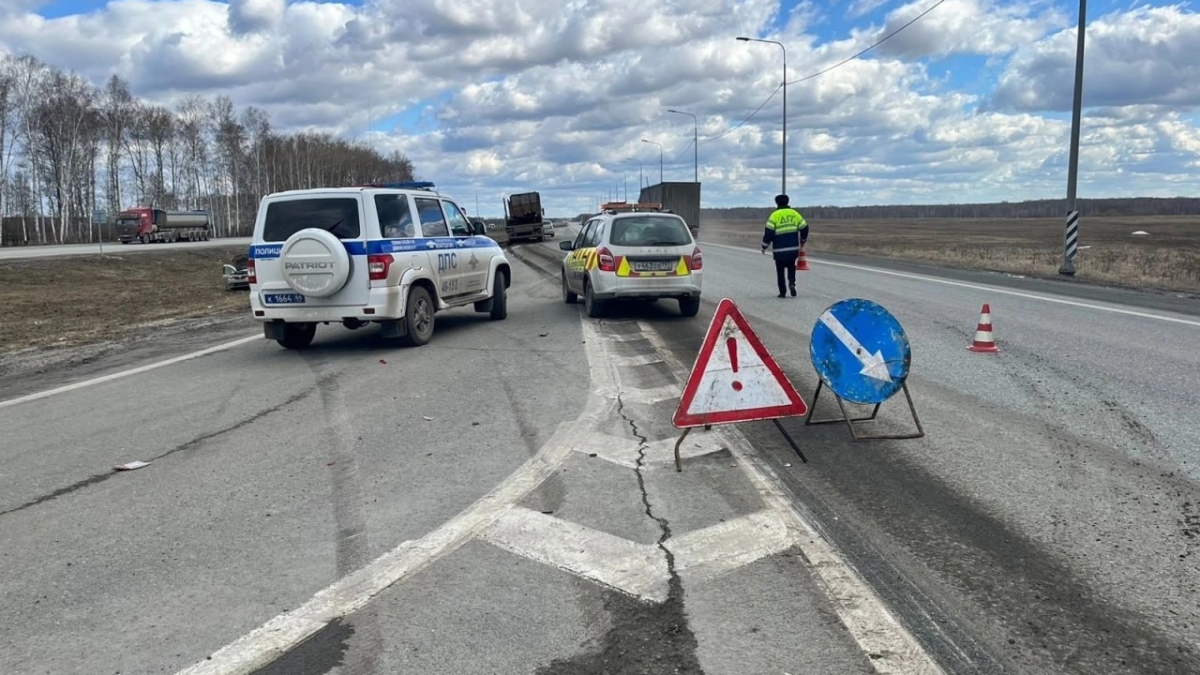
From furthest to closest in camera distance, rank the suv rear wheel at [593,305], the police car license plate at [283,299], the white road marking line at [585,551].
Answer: the suv rear wheel at [593,305]
the police car license plate at [283,299]
the white road marking line at [585,551]

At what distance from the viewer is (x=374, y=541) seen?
Result: 4.40m

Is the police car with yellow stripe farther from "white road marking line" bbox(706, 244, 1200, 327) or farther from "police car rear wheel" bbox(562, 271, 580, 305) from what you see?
"white road marking line" bbox(706, 244, 1200, 327)

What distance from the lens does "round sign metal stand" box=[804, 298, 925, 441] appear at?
6086mm

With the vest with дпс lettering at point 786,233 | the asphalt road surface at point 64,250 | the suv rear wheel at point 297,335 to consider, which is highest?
the vest with дпс lettering at point 786,233

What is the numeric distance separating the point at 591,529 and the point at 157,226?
63.2 m

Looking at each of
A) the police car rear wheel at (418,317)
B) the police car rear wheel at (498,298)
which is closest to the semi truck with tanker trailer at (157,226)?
the police car rear wheel at (498,298)

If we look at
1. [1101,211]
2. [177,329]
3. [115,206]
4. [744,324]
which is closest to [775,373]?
[744,324]

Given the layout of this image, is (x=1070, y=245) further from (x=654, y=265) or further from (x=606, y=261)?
(x=606, y=261)

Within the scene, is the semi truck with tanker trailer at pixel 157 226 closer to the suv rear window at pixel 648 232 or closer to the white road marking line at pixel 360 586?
the suv rear window at pixel 648 232

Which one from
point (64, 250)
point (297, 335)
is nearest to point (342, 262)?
point (297, 335)

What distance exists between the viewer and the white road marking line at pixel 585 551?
385 cm

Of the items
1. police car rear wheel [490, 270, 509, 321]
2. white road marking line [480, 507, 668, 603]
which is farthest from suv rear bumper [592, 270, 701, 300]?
white road marking line [480, 507, 668, 603]

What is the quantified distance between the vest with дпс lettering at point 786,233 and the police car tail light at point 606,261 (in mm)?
3968

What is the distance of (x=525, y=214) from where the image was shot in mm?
51812
